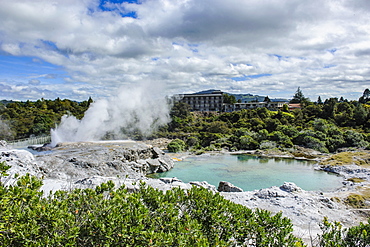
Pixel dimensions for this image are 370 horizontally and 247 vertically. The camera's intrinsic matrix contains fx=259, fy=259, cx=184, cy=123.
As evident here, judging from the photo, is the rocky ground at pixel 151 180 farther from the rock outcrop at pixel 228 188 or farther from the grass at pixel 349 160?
the grass at pixel 349 160

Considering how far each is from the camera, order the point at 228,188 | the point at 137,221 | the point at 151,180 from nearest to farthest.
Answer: the point at 137,221 < the point at 151,180 < the point at 228,188

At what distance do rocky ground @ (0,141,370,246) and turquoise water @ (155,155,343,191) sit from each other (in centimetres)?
157

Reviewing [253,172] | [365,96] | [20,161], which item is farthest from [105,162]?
[365,96]

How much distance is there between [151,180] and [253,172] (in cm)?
1155

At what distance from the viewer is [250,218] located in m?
6.56

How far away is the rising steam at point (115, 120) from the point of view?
3278 centimetres

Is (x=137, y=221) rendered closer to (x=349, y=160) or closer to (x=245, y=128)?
(x=349, y=160)

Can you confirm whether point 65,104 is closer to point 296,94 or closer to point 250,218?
point 250,218

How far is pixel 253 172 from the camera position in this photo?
24547 mm

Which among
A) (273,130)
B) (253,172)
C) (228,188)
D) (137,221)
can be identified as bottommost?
(253,172)

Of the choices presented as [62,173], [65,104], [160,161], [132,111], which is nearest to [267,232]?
[62,173]

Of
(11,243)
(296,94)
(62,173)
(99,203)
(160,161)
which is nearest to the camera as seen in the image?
(11,243)

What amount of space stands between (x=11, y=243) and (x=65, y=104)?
56463 mm

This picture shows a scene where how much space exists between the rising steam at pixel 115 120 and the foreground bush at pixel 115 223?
87.2ft
